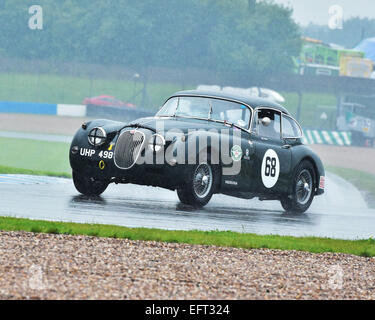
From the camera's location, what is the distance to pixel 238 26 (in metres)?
73.2

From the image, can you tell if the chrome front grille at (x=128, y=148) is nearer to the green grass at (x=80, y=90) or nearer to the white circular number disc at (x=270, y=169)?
the white circular number disc at (x=270, y=169)

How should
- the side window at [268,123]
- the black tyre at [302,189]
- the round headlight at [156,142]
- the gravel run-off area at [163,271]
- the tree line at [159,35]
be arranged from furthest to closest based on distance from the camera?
the tree line at [159,35], the black tyre at [302,189], the side window at [268,123], the round headlight at [156,142], the gravel run-off area at [163,271]

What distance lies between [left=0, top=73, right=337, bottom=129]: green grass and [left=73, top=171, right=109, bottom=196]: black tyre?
50.7 metres

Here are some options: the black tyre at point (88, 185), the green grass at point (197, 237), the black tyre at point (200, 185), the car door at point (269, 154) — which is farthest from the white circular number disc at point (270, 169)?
the green grass at point (197, 237)

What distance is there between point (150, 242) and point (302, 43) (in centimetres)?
6711

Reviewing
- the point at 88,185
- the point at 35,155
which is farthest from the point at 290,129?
the point at 35,155

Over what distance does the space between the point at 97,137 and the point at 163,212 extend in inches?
51.5

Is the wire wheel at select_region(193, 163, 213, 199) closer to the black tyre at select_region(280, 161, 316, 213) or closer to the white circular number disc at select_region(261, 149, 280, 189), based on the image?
the white circular number disc at select_region(261, 149, 280, 189)

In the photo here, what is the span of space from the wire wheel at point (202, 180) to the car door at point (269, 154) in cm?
84

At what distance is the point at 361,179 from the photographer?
28078 millimetres

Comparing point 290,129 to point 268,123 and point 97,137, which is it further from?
point 97,137

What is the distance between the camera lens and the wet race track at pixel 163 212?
9.66 meters

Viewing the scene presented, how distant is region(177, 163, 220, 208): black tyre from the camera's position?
10703 millimetres

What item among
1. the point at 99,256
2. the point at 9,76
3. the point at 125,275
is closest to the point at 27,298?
the point at 125,275
